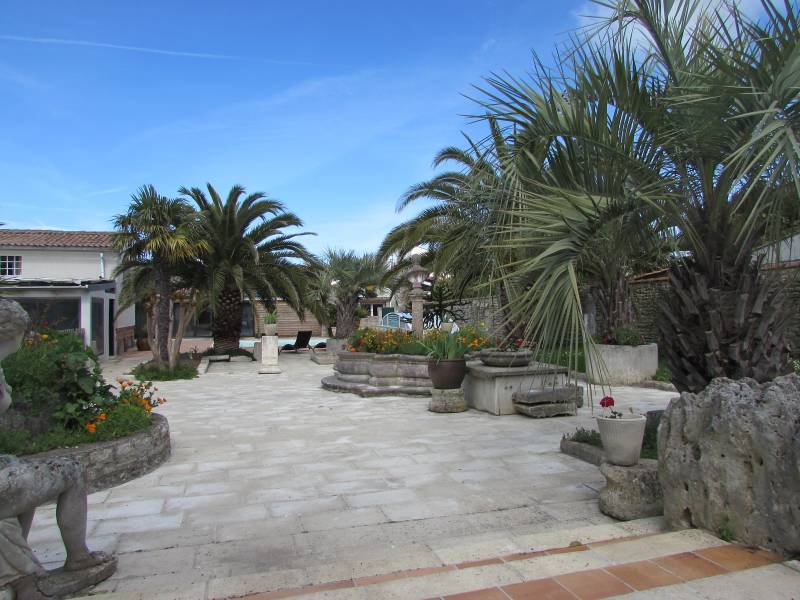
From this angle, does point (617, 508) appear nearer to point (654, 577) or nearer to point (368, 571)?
point (654, 577)

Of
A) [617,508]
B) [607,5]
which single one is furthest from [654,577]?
[607,5]

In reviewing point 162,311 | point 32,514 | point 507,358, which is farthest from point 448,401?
point 162,311

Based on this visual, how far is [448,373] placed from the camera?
8023 mm

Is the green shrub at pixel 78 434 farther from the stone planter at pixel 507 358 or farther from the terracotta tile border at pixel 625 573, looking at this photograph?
the stone planter at pixel 507 358

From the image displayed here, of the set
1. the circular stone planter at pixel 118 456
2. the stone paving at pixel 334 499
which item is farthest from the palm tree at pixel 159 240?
the circular stone planter at pixel 118 456

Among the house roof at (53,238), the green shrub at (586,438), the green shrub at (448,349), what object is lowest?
the green shrub at (586,438)

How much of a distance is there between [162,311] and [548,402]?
1069 cm

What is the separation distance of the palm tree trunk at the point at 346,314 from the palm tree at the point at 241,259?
2.61 meters

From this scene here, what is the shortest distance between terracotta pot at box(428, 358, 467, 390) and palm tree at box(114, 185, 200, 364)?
797cm

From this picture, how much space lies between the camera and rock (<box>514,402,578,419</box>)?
754 cm

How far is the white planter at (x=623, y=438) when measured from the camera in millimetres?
3645

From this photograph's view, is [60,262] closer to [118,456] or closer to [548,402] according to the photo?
[118,456]

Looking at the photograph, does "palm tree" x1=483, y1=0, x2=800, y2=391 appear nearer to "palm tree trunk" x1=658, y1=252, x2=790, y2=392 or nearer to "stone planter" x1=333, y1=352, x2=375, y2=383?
"palm tree trunk" x1=658, y1=252, x2=790, y2=392

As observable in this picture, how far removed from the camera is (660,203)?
4184 mm
